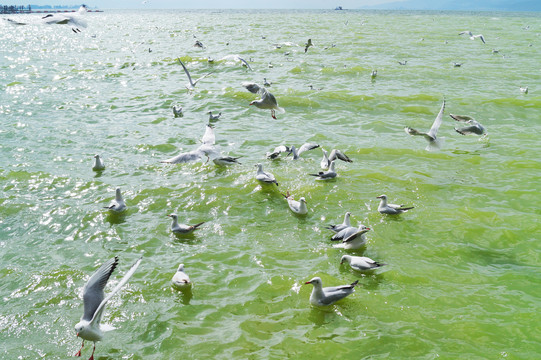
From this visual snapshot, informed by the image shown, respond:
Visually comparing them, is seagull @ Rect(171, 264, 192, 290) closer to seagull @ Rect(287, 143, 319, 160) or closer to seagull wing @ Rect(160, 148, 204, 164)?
seagull wing @ Rect(160, 148, 204, 164)

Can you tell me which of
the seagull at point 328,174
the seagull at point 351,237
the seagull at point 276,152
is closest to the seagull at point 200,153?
the seagull at point 276,152

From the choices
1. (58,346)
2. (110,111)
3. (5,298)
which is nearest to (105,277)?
(58,346)

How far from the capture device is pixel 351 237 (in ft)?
21.4

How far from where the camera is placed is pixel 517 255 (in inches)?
263

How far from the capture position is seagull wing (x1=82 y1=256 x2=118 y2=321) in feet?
15.8

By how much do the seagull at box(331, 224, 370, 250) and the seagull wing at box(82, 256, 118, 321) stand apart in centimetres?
367

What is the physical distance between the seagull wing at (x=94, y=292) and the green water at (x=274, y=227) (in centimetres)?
58

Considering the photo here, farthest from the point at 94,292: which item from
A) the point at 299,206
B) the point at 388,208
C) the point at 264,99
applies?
the point at 264,99

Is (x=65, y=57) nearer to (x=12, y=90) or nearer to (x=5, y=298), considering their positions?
(x=12, y=90)

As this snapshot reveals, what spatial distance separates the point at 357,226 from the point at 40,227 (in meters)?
6.21

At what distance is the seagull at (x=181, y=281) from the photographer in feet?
19.4

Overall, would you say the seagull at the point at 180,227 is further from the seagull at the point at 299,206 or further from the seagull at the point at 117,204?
the seagull at the point at 299,206

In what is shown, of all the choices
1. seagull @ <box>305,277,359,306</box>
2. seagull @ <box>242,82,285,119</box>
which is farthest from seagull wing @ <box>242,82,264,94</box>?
seagull @ <box>305,277,359,306</box>

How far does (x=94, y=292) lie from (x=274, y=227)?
3.71 m
